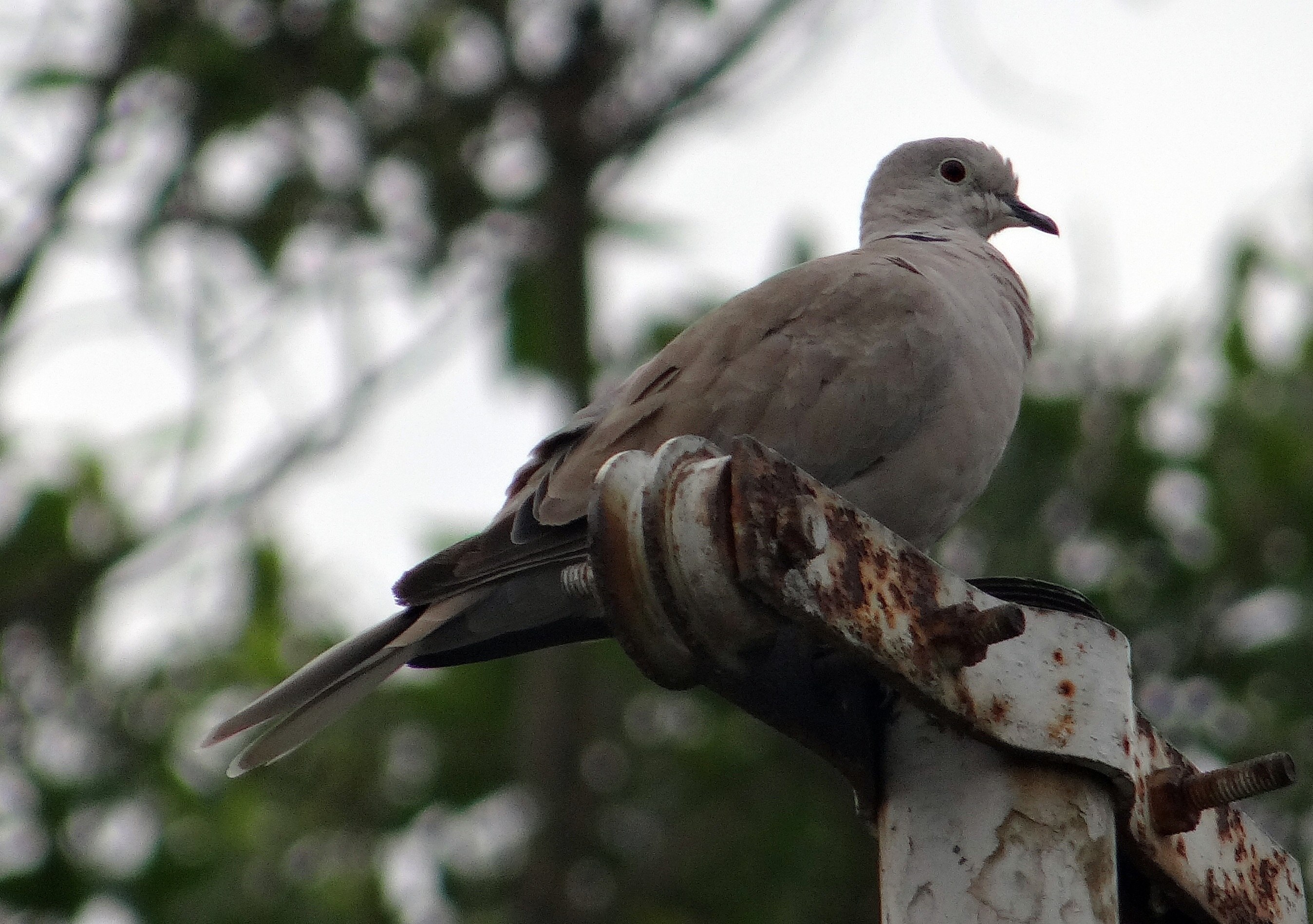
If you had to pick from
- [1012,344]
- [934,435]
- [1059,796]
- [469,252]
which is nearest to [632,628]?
[1059,796]

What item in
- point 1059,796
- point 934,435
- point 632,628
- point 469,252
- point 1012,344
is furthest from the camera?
point 469,252

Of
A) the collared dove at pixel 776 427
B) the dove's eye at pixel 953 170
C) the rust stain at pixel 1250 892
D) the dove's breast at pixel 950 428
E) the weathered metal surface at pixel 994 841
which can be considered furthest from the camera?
the dove's eye at pixel 953 170

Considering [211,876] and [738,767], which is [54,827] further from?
[738,767]

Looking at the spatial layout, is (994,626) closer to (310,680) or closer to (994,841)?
(994,841)

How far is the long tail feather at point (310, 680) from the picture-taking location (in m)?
2.59

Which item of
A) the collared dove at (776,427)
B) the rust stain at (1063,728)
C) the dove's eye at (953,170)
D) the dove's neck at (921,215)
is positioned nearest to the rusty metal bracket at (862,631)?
the rust stain at (1063,728)

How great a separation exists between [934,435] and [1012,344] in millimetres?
373

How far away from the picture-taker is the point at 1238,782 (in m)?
1.77

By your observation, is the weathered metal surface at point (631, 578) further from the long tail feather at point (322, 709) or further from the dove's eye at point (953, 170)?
the dove's eye at point (953, 170)

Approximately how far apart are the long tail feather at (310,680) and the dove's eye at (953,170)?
2059 millimetres

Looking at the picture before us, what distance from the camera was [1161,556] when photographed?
191 inches

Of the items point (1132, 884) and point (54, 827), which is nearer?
point (1132, 884)

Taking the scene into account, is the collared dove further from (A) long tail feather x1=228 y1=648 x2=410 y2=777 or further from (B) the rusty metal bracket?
(B) the rusty metal bracket

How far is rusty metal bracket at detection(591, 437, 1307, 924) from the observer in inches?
59.9
